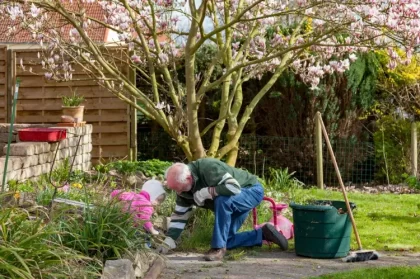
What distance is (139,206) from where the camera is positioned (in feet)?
20.9

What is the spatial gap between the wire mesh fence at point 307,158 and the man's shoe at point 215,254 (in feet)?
20.0

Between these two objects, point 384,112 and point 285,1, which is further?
point 384,112

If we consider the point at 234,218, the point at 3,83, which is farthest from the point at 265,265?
the point at 3,83

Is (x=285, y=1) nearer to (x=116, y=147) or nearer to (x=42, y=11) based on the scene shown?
(x=42, y=11)

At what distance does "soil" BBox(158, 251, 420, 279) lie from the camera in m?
6.07

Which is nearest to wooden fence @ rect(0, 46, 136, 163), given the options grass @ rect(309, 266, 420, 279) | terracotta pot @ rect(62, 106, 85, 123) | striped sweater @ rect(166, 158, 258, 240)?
terracotta pot @ rect(62, 106, 85, 123)

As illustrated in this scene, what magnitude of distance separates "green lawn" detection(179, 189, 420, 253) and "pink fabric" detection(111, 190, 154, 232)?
683 millimetres

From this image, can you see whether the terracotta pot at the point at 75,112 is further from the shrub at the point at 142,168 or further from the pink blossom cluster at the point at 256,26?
the shrub at the point at 142,168

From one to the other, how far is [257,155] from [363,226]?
493 cm

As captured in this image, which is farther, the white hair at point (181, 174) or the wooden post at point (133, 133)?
the wooden post at point (133, 133)

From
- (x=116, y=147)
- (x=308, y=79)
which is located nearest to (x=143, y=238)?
(x=308, y=79)

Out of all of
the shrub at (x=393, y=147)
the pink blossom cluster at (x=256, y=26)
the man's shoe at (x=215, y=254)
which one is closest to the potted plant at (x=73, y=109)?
the pink blossom cluster at (x=256, y=26)

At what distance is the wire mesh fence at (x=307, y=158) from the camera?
13.0m

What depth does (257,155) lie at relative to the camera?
13.3 m
